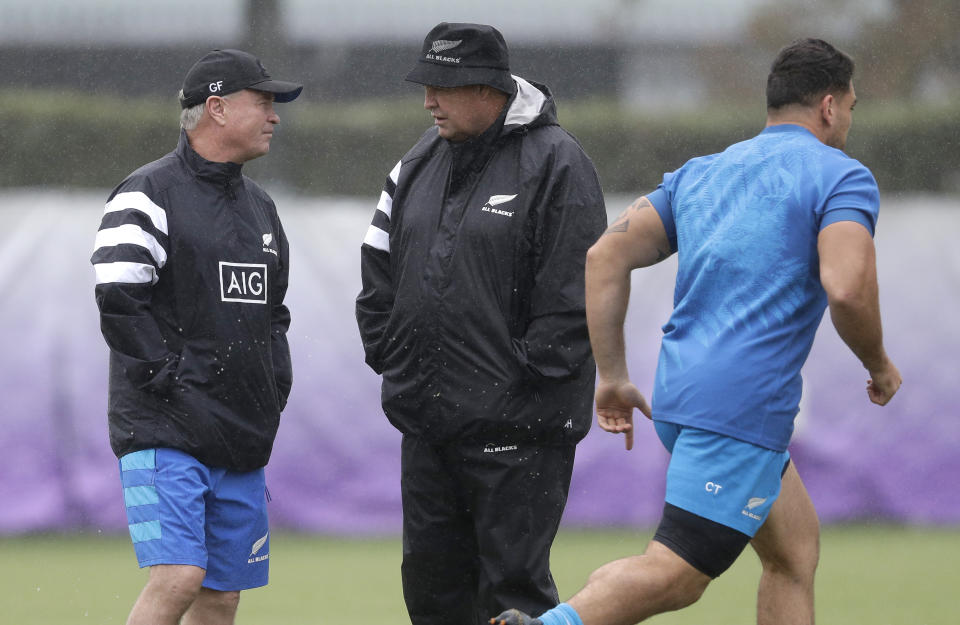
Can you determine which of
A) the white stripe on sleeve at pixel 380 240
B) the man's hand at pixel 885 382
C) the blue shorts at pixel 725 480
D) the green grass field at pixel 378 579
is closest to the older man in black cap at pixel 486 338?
the white stripe on sleeve at pixel 380 240

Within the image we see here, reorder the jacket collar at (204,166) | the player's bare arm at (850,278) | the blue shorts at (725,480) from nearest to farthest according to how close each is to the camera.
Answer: the player's bare arm at (850,278)
the blue shorts at (725,480)
the jacket collar at (204,166)

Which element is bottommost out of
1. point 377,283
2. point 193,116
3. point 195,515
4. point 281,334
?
point 195,515

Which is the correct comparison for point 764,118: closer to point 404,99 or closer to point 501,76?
point 404,99

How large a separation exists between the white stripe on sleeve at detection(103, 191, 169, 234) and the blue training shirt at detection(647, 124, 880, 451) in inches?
69.1

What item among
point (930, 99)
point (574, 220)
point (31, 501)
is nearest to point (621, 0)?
point (930, 99)

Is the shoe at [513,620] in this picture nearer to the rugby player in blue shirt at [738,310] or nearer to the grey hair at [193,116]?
the rugby player in blue shirt at [738,310]

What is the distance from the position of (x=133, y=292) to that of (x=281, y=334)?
68cm

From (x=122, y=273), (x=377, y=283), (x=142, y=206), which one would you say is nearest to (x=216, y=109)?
(x=142, y=206)

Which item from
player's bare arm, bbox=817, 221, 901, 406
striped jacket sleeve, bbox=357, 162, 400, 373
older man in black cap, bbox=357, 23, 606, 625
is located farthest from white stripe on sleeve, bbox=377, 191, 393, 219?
player's bare arm, bbox=817, 221, 901, 406

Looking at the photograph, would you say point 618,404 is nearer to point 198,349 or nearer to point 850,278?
point 850,278

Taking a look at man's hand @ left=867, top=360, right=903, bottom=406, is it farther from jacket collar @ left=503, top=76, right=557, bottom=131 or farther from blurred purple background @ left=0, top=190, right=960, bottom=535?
blurred purple background @ left=0, top=190, right=960, bottom=535

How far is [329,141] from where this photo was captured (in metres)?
10.2

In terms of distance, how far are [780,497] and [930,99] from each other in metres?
7.45

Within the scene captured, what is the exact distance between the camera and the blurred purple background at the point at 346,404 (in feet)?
29.5
